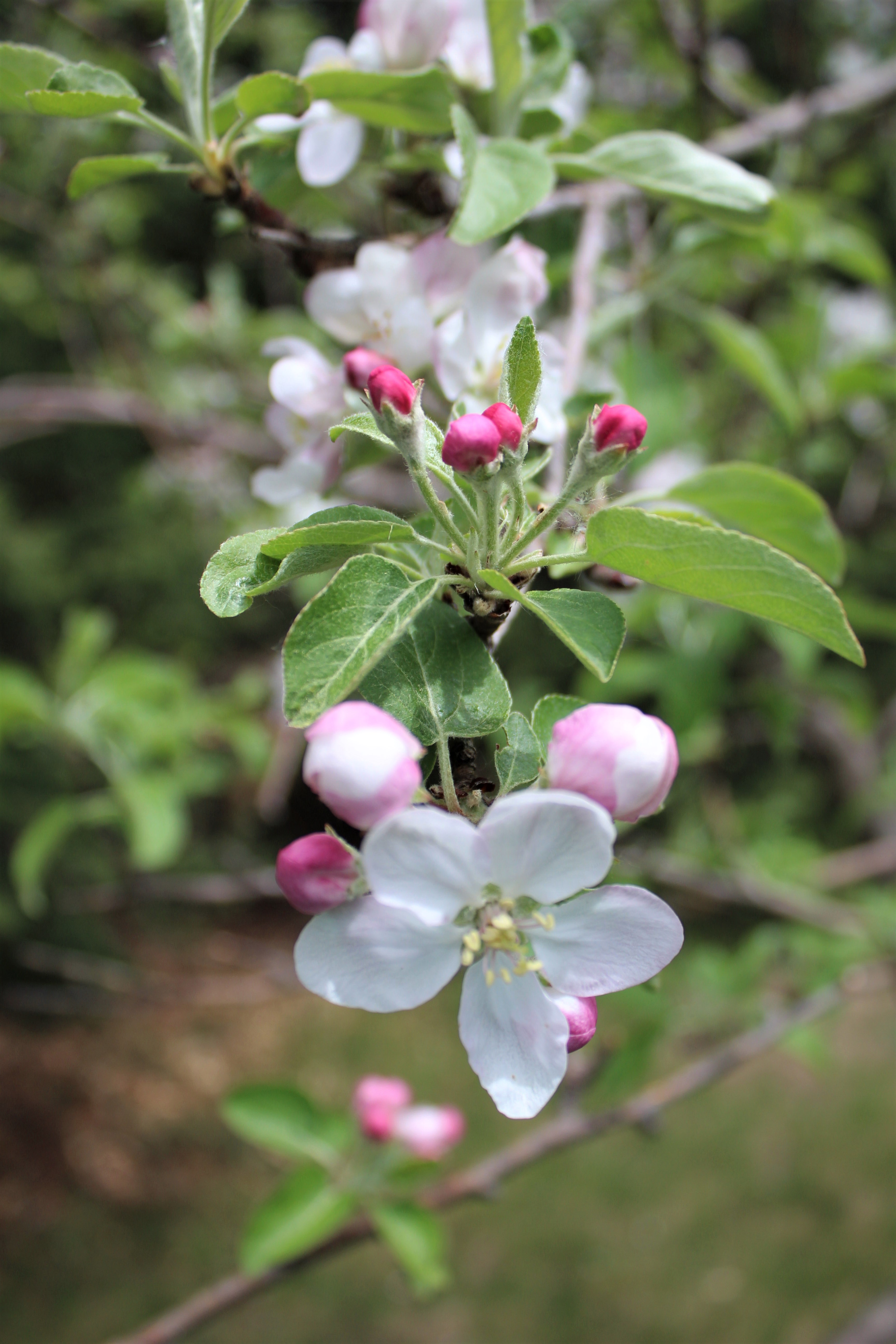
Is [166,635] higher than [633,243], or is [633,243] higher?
[633,243]

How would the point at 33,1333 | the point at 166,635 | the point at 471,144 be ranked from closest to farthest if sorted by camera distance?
1. the point at 471,144
2. the point at 33,1333
3. the point at 166,635

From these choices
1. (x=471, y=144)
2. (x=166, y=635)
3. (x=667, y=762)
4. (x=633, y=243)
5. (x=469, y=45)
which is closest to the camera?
(x=667, y=762)

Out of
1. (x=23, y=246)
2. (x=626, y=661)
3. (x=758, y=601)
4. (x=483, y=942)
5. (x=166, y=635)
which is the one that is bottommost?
(x=166, y=635)

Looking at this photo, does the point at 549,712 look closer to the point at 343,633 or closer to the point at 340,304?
the point at 343,633

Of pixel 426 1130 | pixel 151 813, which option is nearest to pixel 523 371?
pixel 151 813

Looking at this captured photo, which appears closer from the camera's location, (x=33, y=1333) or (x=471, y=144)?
(x=471, y=144)

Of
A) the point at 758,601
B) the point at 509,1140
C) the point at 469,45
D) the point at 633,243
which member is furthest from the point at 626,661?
the point at 509,1140

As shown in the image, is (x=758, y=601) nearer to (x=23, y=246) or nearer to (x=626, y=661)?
(x=626, y=661)
